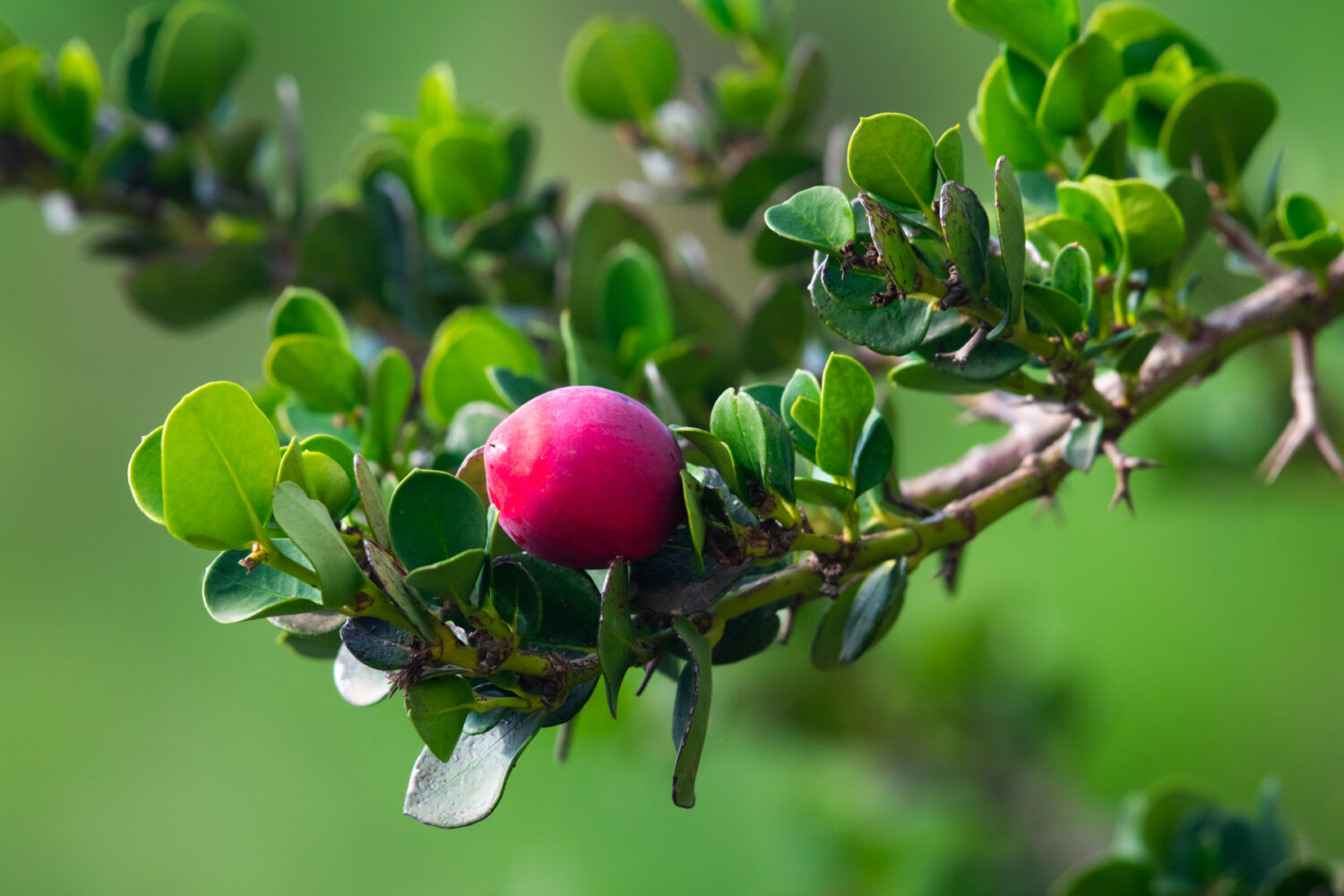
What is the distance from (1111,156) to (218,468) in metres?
0.36

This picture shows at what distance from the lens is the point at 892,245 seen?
31cm

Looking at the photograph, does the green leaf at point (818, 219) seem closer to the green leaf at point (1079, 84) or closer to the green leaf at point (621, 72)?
the green leaf at point (1079, 84)

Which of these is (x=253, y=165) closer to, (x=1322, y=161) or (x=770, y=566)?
(x=770, y=566)

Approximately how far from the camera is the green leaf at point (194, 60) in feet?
2.39

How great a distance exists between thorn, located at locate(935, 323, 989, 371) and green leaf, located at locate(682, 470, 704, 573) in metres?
0.09

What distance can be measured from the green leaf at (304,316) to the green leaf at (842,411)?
25 cm

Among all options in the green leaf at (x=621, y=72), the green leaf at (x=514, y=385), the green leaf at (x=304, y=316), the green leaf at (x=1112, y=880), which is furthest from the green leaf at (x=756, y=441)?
the green leaf at (x=621, y=72)

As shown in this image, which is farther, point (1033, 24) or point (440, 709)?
point (1033, 24)

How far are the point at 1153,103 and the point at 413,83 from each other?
6.84 feet

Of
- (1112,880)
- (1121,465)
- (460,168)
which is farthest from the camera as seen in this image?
(460,168)

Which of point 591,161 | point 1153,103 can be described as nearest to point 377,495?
point 1153,103

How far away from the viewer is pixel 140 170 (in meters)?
0.76

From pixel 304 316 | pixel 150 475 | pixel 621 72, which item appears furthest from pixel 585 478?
pixel 621 72

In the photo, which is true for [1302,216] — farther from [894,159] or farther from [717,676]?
[717,676]
